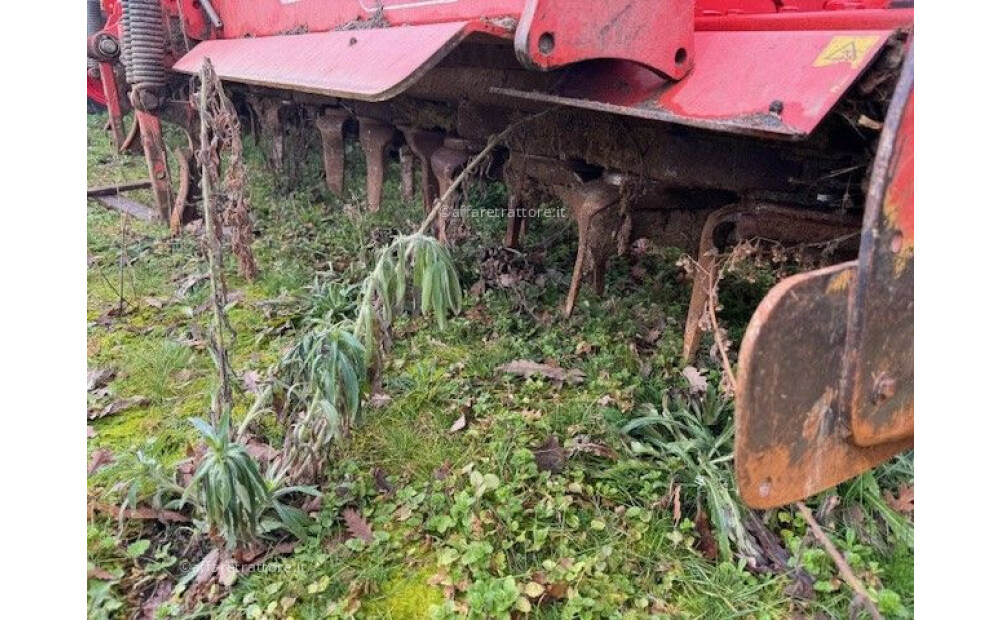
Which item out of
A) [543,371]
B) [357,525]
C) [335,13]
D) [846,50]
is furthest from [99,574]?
[335,13]

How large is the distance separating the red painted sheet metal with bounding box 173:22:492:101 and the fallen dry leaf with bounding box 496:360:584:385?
1128 mm

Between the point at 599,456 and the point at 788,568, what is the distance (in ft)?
1.98

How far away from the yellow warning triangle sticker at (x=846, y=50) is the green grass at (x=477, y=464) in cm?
115

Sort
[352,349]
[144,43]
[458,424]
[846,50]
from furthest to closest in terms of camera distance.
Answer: [144,43], [458,424], [352,349], [846,50]

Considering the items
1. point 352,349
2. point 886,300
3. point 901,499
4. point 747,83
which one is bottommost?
point 901,499

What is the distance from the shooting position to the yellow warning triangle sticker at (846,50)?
136 centimetres

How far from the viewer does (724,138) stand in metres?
1.99

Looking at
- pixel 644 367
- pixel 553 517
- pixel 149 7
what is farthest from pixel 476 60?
pixel 149 7

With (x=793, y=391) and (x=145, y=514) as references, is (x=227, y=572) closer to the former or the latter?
(x=145, y=514)

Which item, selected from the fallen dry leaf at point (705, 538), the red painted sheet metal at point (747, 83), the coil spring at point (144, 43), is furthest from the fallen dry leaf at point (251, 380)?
the coil spring at point (144, 43)

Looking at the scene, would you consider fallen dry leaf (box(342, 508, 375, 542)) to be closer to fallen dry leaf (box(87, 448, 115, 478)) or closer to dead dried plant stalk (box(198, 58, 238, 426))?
dead dried plant stalk (box(198, 58, 238, 426))

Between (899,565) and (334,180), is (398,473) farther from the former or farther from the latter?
(334,180)

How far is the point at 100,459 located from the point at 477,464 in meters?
1.18

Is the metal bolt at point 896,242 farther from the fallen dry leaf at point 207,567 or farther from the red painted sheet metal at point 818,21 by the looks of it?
the fallen dry leaf at point 207,567
